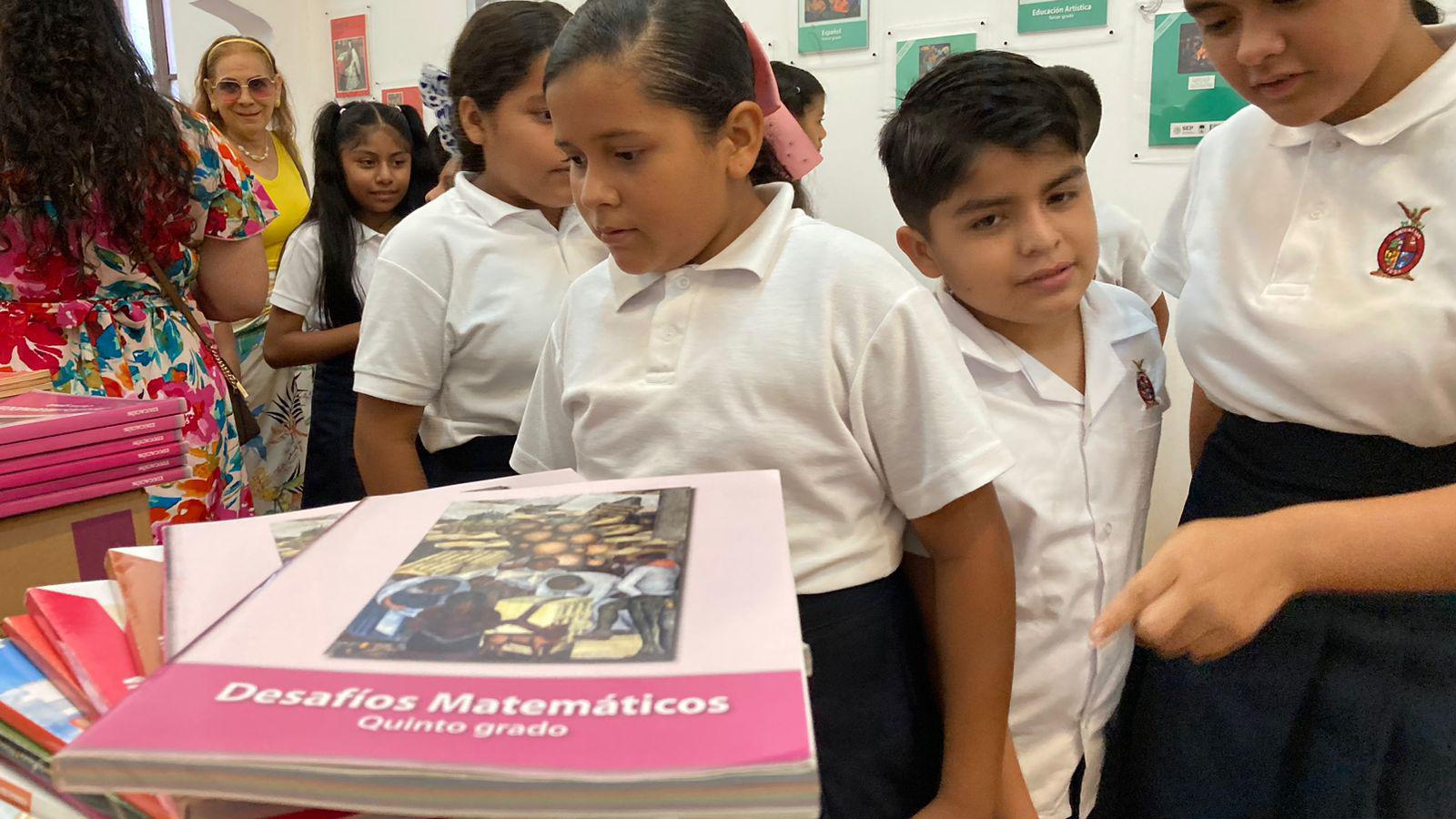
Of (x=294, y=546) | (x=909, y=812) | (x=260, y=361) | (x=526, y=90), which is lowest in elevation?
(x=909, y=812)

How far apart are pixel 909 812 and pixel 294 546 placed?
61 centimetres

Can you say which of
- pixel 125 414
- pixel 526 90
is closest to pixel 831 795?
pixel 125 414

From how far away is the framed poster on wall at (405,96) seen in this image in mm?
3492

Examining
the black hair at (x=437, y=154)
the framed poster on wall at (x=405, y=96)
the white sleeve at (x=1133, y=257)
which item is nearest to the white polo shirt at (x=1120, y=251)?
the white sleeve at (x=1133, y=257)

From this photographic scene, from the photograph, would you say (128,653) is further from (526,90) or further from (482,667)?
(526,90)

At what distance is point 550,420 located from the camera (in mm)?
964

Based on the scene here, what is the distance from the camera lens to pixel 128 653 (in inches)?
19.7

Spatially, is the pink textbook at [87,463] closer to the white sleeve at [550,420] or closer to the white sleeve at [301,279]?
the white sleeve at [550,420]

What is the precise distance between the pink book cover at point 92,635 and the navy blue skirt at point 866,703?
0.49m

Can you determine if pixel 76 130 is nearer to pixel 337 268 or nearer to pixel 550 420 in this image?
pixel 550 420

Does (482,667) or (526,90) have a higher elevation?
(526,90)

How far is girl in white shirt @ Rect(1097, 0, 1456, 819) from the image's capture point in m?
0.71

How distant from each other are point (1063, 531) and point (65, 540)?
917 millimetres

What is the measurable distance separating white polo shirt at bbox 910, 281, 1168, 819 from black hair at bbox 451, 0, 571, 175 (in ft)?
2.10
